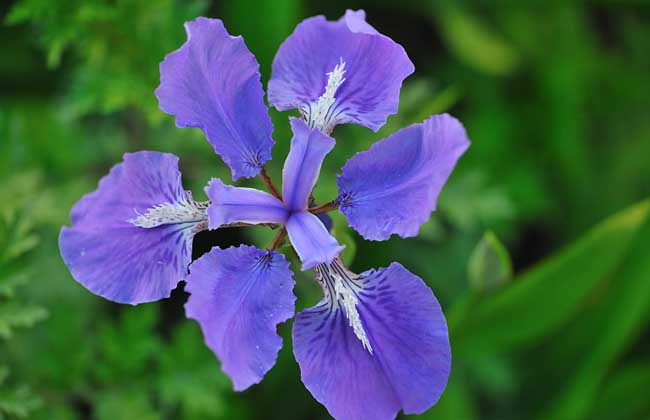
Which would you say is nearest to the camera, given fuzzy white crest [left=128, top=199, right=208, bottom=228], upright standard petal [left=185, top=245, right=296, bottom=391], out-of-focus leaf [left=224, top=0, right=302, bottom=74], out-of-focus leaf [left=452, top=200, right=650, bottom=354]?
upright standard petal [left=185, top=245, right=296, bottom=391]

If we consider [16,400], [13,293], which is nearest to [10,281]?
[13,293]

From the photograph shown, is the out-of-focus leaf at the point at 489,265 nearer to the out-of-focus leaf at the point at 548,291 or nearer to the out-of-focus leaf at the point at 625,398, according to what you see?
the out-of-focus leaf at the point at 548,291

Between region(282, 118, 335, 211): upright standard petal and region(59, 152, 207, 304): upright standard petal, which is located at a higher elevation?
region(282, 118, 335, 211): upright standard petal

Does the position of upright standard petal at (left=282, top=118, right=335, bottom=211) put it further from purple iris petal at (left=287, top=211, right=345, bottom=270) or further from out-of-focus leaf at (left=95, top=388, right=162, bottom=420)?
out-of-focus leaf at (left=95, top=388, right=162, bottom=420)

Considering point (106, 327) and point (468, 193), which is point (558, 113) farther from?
point (106, 327)

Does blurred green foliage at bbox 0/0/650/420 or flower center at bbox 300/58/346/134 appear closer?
flower center at bbox 300/58/346/134

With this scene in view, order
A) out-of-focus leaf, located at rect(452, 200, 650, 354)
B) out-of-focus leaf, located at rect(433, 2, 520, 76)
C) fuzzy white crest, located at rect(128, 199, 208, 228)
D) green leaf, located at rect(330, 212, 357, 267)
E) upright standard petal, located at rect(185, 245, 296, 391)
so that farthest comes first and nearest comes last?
1. out-of-focus leaf, located at rect(433, 2, 520, 76)
2. out-of-focus leaf, located at rect(452, 200, 650, 354)
3. green leaf, located at rect(330, 212, 357, 267)
4. fuzzy white crest, located at rect(128, 199, 208, 228)
5. upright standard petal, located at rect(185, 245, 296, 391)

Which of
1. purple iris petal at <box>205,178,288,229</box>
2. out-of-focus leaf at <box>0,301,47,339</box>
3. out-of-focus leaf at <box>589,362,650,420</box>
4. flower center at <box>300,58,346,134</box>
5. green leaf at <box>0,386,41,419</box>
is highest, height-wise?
flower center at <box>300,58,346,134</box>

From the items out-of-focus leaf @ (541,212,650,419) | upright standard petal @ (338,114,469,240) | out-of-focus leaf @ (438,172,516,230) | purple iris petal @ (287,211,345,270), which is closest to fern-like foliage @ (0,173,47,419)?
purple iris petal @ (287,211,345,270)
